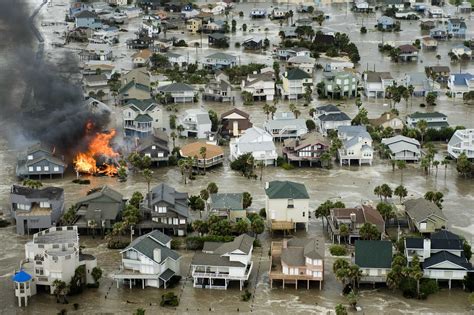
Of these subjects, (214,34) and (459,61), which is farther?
(214,34)

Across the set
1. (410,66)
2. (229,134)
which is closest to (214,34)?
(410,66)

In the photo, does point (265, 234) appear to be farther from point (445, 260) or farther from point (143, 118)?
point (143, 118)

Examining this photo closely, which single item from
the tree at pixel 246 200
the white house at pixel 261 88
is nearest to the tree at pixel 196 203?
the tree at pixel 246 200

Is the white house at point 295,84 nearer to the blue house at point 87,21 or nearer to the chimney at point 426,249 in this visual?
the blue house at point 87,21

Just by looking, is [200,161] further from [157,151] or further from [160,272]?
[160,272]

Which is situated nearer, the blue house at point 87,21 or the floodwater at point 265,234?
the floodwater at point 265,234

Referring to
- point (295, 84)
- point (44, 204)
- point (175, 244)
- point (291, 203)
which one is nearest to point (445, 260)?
point (291, 203)

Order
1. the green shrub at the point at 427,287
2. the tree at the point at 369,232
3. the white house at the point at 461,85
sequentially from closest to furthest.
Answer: the green shrub at the point at 427,287 < the tree at the point at 369,232 < the white house at the point at 461,85
